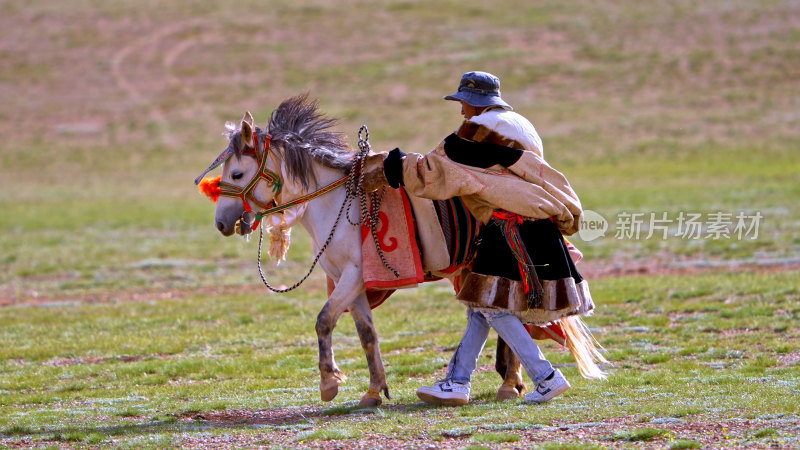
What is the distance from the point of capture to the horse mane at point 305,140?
7191mm

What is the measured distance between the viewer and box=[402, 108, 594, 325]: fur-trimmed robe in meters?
6.66

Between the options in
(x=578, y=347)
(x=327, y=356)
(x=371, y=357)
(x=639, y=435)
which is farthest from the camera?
(x=578, y=347)

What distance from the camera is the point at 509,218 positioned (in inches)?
267

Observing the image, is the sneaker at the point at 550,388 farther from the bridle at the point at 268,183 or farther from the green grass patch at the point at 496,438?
the bridle at the point at 268,183

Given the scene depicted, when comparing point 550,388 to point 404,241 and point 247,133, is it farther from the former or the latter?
point 247,133

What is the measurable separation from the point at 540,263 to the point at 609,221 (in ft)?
47.3

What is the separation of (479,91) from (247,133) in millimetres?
1657

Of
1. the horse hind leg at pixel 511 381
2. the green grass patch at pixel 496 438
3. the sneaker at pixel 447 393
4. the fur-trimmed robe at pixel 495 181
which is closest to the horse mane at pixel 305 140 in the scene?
the fur-trimmed robe at pixel 495 181

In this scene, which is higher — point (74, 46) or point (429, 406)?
point (74, 46)

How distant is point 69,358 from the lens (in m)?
9.90

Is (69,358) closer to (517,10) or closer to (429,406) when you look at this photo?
(429,406)

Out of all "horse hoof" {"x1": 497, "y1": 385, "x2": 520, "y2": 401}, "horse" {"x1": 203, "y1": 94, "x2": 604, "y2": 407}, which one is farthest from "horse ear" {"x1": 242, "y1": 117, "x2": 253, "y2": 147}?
"horse hoof" {"x1": 497, "y1": 385, "x2": 520, "y2": 401}

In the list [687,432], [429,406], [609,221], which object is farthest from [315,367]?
[609,221]

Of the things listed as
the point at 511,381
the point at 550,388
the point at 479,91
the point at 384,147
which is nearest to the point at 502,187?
the point at 479,91
